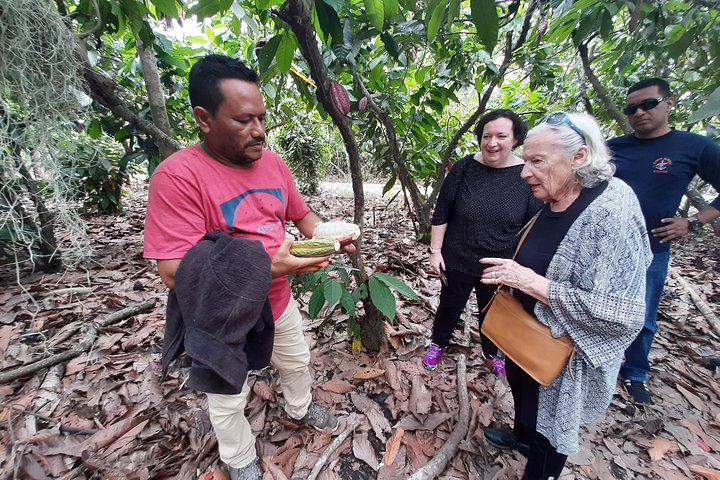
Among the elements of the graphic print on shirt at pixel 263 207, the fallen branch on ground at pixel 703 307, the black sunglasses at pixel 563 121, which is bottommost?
the fallen branch on ground at pixel 703 307

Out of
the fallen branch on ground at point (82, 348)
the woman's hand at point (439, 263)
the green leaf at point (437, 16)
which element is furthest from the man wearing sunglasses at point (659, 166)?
the fallen branch on ground at point (82, 348)

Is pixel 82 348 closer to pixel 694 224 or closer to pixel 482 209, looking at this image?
pixel 482 209

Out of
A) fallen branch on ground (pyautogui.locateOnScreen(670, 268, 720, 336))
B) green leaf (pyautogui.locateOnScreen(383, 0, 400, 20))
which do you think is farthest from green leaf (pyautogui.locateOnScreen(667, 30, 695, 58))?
fallen branch on ground (pyautogui.locateOnScreen(670, 268, 720, 336))

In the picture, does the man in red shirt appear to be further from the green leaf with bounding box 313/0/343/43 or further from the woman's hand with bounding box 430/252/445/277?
the woman's hand with bounding box 430/252/445/277

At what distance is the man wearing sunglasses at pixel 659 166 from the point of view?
1.75m

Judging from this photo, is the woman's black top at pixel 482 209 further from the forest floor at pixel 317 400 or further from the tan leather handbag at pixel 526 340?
the forest floor at pixel 317 400

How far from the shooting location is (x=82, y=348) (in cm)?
207

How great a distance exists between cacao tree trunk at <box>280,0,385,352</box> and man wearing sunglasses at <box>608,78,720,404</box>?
163cm

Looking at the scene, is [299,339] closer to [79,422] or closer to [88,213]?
[79,422]

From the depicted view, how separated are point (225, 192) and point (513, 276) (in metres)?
1.08

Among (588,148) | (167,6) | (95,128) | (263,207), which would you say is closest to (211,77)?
(167,6)

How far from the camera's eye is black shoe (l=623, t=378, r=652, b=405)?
77.4 inches

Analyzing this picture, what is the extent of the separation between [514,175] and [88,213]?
18.4ft

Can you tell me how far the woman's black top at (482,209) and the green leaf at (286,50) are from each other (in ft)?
3.92
